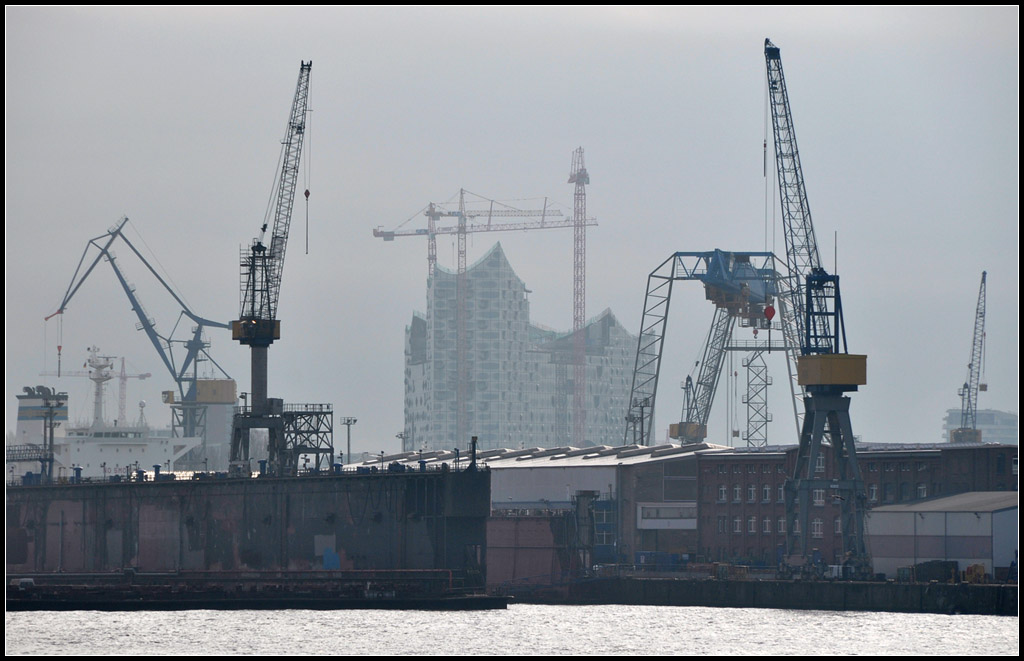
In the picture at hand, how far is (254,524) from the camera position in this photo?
363 ft

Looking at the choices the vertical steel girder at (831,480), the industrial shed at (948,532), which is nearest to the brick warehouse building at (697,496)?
the vertical steel girder at (831,480)

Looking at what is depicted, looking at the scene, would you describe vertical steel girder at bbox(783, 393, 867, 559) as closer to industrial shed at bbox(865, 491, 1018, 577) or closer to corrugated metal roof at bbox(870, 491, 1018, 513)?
industrial shed at bbox(865, 491, 1018, 577)

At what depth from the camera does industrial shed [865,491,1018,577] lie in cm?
10200

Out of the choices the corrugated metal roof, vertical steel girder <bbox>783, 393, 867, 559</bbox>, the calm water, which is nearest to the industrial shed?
the corrugated metal roof

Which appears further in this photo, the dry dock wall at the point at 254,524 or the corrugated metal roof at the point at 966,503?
the dry dock wall at the point at 254,524

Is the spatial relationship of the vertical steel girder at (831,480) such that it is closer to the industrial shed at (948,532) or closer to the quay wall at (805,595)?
the industrial shed at (948,532)

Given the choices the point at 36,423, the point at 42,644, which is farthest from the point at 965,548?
the point at 36,423

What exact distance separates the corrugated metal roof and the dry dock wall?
80.5 feet

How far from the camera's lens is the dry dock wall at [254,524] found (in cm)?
10481

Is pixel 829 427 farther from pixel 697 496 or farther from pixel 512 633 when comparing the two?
pixel 512 633

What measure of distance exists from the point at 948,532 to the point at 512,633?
3021cm

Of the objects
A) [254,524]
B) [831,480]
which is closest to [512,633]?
[254,524]

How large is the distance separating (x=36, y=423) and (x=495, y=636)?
119 m

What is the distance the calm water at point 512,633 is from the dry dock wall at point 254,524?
7.06m
